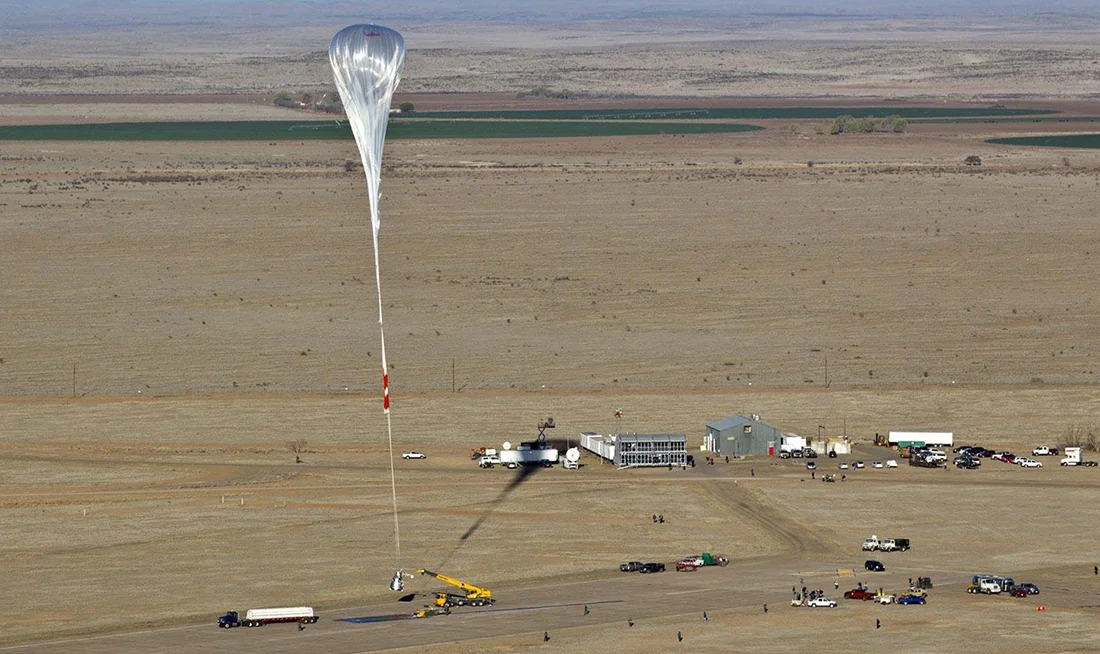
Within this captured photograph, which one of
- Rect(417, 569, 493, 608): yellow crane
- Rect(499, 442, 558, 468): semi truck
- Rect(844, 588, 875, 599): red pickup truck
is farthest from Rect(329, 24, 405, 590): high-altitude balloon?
Rect(499, 442, 558, 468): semi truck

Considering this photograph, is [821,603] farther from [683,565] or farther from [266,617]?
[266,617]

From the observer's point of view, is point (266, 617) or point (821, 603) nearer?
point (266, 617)

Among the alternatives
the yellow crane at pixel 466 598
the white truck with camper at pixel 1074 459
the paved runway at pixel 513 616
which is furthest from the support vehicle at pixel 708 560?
the white truck with camper at pixel 1074 459

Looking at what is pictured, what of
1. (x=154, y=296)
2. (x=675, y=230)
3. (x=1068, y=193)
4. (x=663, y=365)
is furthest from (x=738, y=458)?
(x=1068, y=193)

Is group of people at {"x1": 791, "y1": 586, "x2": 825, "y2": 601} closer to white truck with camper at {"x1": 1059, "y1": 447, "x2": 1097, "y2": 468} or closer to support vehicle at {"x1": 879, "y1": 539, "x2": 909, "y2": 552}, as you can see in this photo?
support vehicle at {"x1": 879, "y1": 539, "x2": 909, "y2": 552}

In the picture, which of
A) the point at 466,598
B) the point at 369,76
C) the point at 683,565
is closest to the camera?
the point at 466,598

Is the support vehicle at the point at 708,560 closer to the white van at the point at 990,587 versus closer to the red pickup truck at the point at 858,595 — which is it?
the red pickup truck at the point at 858,595

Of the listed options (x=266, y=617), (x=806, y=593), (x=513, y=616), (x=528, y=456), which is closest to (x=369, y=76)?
(x=266, y=617)
